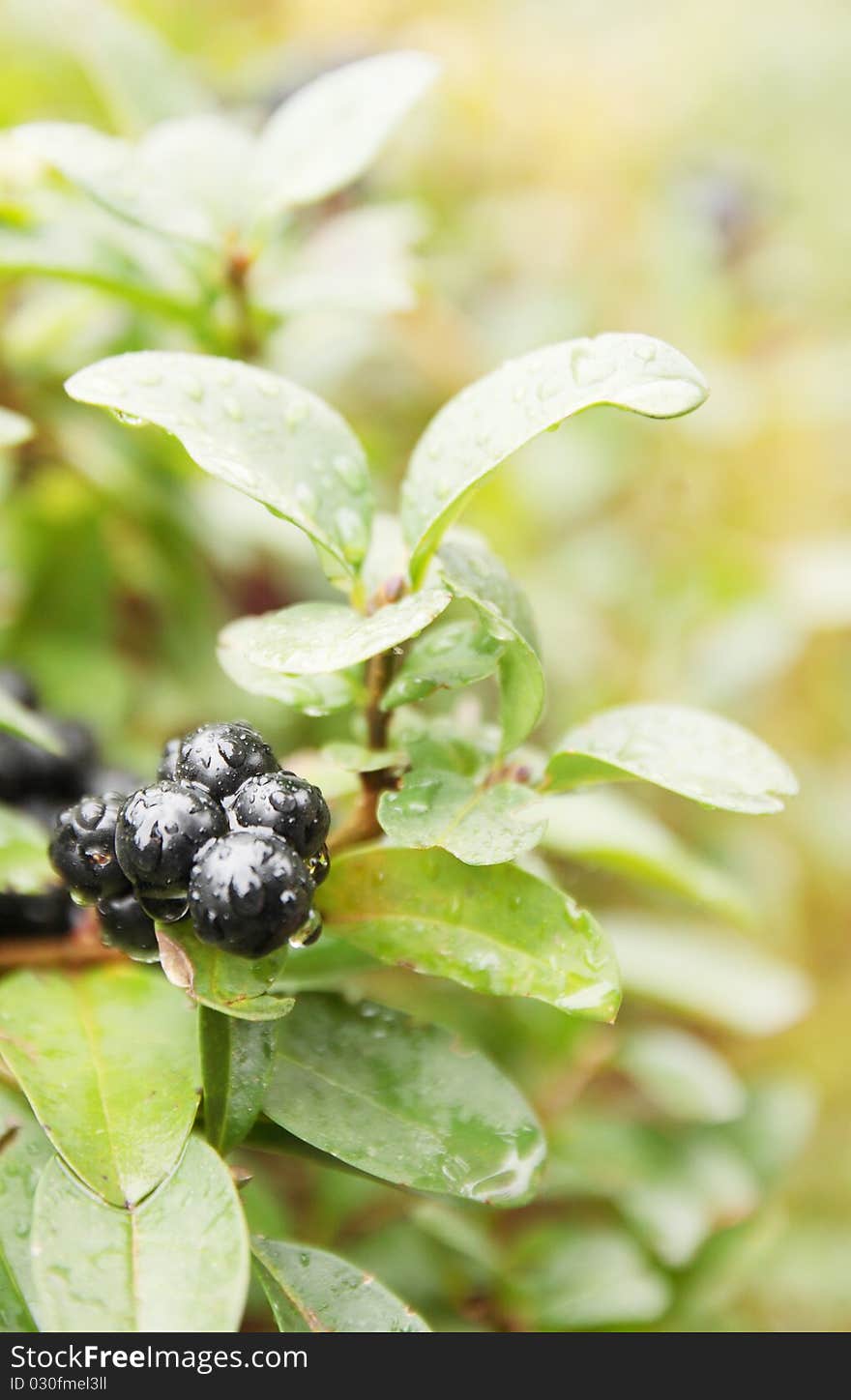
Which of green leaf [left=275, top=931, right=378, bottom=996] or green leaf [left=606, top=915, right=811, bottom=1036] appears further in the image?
green leaf [left=606, top=915, right=811, bottom=1036]

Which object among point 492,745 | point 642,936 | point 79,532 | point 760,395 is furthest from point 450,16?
point 492,745

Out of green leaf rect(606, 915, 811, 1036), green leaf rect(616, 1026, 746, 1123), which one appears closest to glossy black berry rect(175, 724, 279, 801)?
green leaf rect(606, 915, 811, 1036)

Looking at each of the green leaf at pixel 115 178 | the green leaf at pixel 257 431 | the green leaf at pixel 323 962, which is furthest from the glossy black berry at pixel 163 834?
the green leaf at pixel 115 178

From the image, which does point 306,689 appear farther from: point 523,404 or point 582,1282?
point 582,1282

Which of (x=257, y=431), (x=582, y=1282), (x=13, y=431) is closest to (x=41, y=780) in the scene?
(x=13, y=431)

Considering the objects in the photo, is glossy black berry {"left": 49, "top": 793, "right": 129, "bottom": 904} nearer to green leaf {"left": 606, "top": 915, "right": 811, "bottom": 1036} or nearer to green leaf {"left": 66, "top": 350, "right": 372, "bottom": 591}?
green leaf {"left": 66, "top": 350, "right": 372, "bottom": 591}

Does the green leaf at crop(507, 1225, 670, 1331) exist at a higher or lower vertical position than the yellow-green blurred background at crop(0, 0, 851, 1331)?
lower
